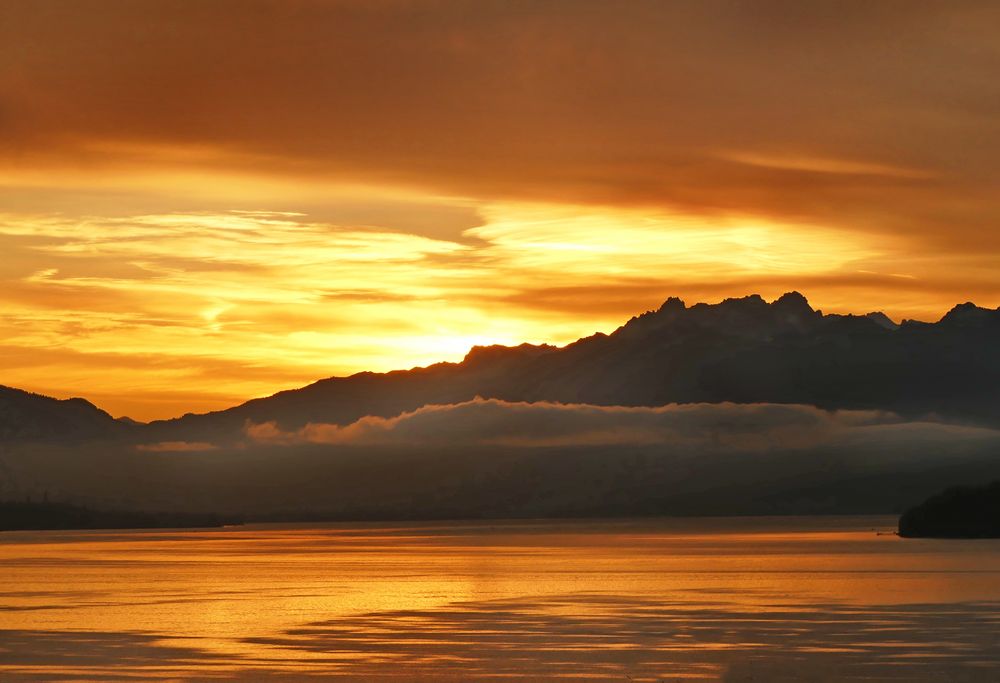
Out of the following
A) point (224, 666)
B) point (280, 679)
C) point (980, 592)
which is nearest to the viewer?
point (280, 679)

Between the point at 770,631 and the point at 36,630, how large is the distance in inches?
1485

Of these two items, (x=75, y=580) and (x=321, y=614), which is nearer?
(x=321, y=614)

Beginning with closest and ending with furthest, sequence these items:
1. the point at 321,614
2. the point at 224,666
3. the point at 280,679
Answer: the point at 280,679
the point at 224,666
the point at 321,614

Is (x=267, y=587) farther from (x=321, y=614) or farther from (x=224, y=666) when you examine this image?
(x=224, y=666)

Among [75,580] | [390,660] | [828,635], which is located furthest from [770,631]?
[75,580]

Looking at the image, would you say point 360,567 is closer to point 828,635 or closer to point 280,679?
point 828,635

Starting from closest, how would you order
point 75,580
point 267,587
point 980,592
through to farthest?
1. point 980,592
2. point 267,587
3. point 75,580

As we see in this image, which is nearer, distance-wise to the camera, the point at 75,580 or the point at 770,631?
the point at 770,631

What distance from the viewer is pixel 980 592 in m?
110

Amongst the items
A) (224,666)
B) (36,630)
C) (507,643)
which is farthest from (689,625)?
(36,630)

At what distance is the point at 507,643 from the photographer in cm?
7419

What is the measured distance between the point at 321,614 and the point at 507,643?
75.3 feet

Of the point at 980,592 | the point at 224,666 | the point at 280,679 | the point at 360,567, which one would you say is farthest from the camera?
the point at 360,567

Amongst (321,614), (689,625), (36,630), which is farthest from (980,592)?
(36,630)
